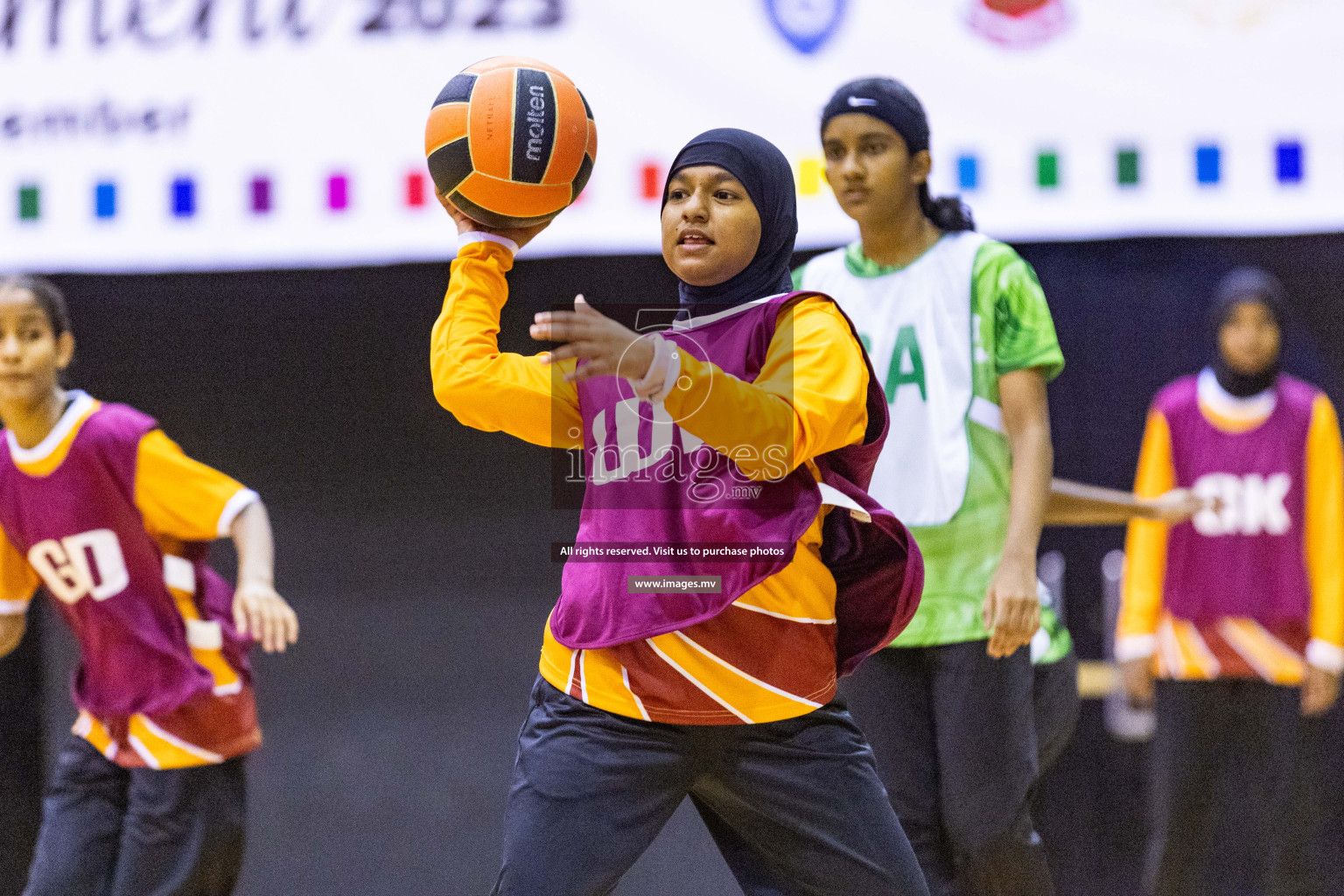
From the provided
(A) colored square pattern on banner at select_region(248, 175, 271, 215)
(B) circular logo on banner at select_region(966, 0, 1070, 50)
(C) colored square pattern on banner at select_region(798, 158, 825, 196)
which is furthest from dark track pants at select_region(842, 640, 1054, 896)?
(A) colored square pattern on banner at select_region(248, 175, 271, 215)

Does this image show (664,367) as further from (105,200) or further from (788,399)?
(105,200)

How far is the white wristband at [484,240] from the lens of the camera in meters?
2.07

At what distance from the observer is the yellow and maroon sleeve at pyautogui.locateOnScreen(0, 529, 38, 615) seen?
10.3ft

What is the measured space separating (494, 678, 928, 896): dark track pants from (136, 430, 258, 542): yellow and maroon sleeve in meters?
1.42

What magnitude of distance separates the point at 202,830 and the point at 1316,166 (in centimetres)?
332

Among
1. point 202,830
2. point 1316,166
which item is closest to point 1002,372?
point 1316,166

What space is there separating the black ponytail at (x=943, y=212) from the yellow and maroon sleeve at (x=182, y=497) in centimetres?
169

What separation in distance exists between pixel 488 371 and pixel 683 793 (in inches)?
26.8

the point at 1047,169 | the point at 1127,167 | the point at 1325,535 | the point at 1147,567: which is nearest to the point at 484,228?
the point at 1047,169

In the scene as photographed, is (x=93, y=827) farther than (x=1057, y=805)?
No

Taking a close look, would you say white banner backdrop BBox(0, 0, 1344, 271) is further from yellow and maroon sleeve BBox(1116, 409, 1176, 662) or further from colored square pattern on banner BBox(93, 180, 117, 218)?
yellow and maroon sleeve BBox(1116, 409, 1176, 662)

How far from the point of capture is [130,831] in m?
2.88

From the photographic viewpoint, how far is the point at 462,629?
4.28 metres

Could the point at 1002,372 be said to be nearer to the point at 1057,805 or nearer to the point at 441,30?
the point at 1057,805
